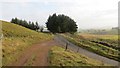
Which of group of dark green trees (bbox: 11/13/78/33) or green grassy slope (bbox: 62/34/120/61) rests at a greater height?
group of dark green trees (bbox: 11/13/78/33)

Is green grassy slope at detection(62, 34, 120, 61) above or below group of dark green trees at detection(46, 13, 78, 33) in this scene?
below

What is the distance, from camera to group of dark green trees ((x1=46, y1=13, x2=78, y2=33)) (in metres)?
106

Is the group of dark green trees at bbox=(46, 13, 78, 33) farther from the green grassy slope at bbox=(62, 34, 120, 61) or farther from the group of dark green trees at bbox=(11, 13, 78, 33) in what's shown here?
the green grassy slope at bbox=(62, 34, 120, 61)

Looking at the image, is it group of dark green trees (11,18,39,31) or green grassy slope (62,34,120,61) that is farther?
group of dark green trees (11,18,39,31)

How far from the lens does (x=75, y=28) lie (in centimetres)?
10756

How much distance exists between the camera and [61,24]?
106250mm

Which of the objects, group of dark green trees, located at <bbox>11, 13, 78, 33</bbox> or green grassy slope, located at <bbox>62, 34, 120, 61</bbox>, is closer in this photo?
green grassy slope, located at <bbox>62, 34, 120, 61</bbox>

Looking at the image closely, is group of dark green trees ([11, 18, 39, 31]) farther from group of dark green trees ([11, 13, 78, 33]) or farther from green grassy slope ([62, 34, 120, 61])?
green grassy slope ([62, 34, 120, 61])

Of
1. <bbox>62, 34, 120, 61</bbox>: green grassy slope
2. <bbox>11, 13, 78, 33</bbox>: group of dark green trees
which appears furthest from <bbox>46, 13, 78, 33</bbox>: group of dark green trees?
<bbox>62, 34, 120, 61</bbox>: green grassy slope

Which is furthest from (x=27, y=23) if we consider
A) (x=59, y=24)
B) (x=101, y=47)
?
(x=101, y=47)

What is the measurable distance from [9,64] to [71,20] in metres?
83.8

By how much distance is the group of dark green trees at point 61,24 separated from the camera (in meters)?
106

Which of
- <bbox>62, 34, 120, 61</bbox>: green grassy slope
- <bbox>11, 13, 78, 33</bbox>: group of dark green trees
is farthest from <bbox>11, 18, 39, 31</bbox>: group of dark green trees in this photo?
<bbox>62, 34, 120, 61</bbox>: green grassy slope

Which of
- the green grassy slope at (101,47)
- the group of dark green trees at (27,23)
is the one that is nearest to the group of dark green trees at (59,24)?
the group of dark green trees at (27,23)
